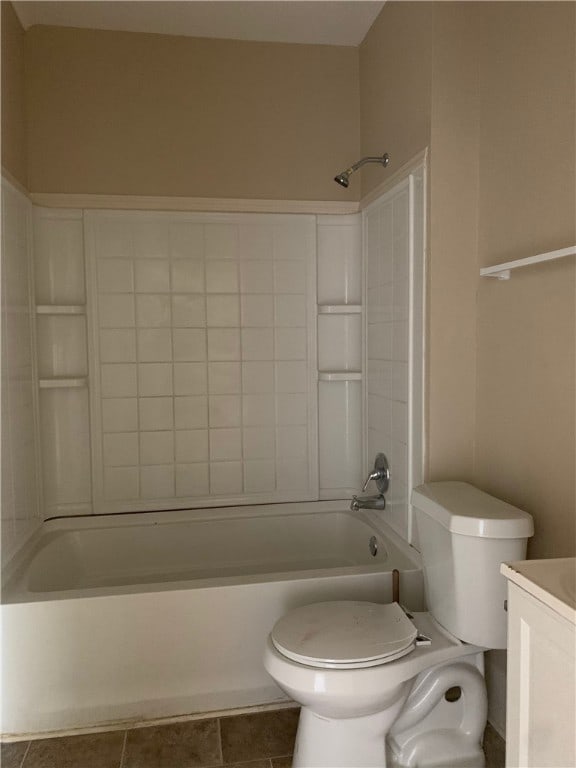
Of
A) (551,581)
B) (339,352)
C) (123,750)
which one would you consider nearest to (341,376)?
(339,352)

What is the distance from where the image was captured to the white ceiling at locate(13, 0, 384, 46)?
102 inches

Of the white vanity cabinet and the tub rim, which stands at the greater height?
the white vanity cabinet

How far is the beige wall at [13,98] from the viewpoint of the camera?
2.45 m

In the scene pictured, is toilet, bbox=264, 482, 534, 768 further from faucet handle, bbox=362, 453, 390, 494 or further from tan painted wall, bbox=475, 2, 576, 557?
faucet handle, bbox=362, 453, 390, 494

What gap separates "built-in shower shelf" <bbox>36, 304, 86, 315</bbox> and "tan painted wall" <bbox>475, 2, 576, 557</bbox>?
→ 5.72 feet

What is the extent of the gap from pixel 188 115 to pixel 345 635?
2317mm

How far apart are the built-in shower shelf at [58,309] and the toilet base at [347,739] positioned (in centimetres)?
191

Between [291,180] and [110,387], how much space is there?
4.24ft

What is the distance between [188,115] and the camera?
2889 millimetres

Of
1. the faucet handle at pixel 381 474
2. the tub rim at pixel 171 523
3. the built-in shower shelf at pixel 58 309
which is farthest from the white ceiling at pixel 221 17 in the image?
the tub rim at pixel 171 523

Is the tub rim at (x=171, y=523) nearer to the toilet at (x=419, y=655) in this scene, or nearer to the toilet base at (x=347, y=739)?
the toilet at (x=419, y=655)

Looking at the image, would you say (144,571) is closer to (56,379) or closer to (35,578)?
(35,578)

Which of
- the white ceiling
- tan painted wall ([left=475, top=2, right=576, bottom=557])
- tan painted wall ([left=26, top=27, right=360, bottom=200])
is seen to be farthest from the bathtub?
the white ceiling

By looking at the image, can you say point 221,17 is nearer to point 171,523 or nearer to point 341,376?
point 341,376
